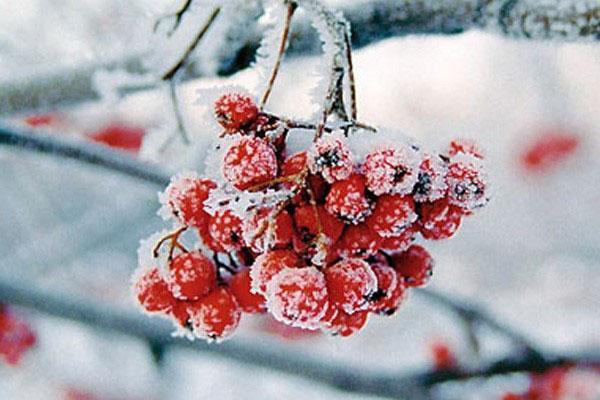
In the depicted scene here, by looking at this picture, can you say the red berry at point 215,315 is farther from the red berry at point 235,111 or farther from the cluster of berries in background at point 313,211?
the red berry at point 235,111

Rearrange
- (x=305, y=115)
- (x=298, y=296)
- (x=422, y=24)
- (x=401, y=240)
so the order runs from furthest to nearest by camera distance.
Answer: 1. (x=305, y=115)
2. (x=422, y=24)
3. (x=401, y=240)
4. (x=298, y=296)

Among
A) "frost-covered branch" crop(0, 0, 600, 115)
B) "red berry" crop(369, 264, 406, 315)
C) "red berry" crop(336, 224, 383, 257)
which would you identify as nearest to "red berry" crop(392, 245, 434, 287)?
"red berry" crop(369, 264, 406, 315)

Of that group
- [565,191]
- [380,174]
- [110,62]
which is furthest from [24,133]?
[565,191]

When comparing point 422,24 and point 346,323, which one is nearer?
point 346,323

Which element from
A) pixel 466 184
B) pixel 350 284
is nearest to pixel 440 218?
pixel 466 184

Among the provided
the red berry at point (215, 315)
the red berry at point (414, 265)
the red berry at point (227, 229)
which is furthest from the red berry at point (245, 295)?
the red berry at point (414, 265)

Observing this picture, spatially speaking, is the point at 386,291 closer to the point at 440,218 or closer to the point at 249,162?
the point at 440,218

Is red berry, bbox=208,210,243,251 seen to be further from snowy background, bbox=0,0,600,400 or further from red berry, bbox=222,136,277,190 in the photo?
snowy background, bbox=0,0,600,400
